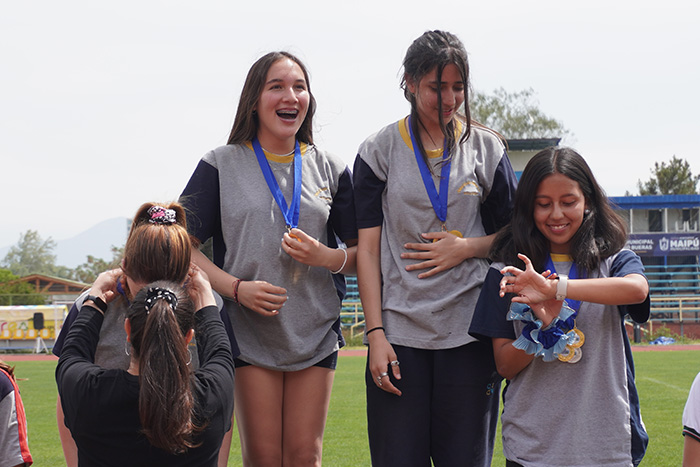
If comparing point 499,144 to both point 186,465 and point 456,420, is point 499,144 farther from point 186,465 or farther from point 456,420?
point 186,465

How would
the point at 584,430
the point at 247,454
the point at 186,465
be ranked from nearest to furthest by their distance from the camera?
the point at 186,465 → the point at 584,430 → the point at 247,454

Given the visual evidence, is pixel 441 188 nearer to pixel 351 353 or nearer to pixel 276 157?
pixel 276 157

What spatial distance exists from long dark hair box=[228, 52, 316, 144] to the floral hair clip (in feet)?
2.32

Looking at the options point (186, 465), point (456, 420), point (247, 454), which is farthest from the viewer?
point (247, 454)

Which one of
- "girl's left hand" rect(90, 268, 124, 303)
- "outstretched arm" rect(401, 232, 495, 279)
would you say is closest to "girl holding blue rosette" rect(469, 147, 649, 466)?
"outstretched arm" rect(401, 232, 495, 279)

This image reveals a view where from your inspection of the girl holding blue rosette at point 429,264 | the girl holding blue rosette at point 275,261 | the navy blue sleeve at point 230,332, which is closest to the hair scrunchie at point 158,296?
the navy blue sleeve at point 230,332

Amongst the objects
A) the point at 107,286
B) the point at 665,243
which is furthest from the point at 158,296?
the point at 665,243

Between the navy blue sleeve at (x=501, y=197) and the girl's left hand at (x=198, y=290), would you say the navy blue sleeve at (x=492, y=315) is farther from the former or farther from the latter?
the girl's left hand at (x=198, y=290)

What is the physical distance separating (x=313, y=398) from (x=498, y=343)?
90 cm

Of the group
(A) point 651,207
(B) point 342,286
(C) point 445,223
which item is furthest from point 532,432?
(A) point 651,207

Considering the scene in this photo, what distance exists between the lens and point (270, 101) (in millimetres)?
3316

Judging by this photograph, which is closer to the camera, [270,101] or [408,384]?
[408,384]

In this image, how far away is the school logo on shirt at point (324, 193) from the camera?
133 inches

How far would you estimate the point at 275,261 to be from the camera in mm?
3246
